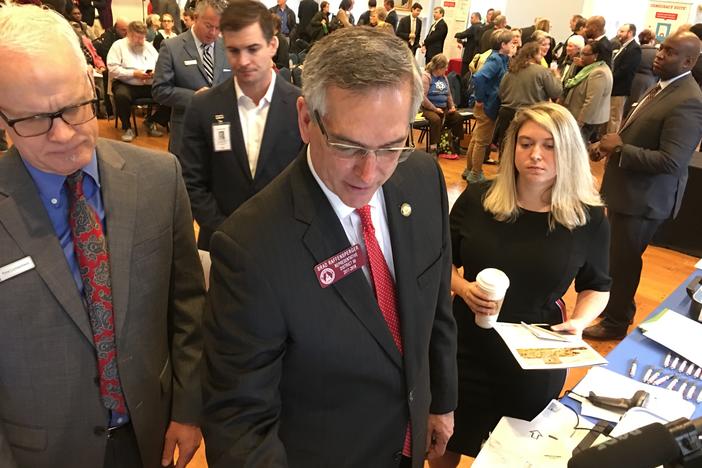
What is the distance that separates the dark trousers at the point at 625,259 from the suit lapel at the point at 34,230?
10.3 feet

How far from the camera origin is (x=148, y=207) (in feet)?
4.12

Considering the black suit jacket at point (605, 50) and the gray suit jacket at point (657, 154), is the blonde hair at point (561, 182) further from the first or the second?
the black suit jacket at point (605, 50)

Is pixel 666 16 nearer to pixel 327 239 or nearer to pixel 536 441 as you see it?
pixel 536 441

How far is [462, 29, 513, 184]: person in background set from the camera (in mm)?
6391

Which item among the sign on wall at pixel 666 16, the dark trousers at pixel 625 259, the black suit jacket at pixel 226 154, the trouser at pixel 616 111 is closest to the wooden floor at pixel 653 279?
the dark trousers at pixel 625 259

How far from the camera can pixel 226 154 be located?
2449 mm

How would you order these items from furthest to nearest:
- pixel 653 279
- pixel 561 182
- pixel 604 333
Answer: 1. pixel 653 279
2. pixel 604 333
3. pixel 561 182

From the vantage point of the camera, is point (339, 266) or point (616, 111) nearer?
point (339, 266)

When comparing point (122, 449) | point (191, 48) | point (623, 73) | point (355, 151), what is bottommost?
point (122, 449)

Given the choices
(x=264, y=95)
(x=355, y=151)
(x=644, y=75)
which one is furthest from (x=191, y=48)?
(x=644, y=75)

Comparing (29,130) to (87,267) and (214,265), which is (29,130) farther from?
(214,265)

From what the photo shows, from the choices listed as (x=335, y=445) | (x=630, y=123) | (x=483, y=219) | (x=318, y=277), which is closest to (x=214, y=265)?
(x=318, y=277)

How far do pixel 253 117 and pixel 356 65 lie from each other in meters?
1.65

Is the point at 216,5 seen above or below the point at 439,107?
above
